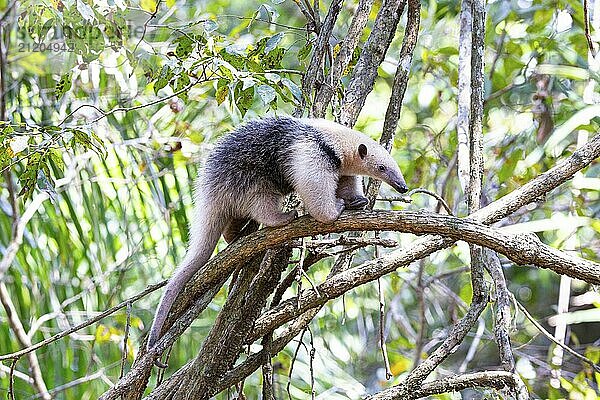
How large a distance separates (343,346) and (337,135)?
3.05 m

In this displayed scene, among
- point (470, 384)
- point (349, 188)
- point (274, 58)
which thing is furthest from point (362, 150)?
point (470, 384)

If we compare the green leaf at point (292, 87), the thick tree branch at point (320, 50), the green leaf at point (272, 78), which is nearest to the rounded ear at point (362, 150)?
the thick tree branch at point (320, 50)

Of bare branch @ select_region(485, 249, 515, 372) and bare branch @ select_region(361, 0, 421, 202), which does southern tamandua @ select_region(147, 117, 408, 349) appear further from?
bare branch @ select_region(485, 249, 515, 372)

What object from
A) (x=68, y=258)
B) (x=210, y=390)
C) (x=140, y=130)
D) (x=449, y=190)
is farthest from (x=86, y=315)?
(x=449, y=190)

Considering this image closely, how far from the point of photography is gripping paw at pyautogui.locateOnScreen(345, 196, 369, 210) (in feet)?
7.70

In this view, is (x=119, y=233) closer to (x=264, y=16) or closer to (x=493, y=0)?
(x=264, y=16)

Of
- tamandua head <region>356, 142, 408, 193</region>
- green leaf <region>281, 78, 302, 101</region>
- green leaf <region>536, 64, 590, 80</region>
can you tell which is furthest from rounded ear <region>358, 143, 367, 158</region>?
green leaf <region>536, 64, 590, 80</region>

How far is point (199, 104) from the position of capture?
4324 millimetres

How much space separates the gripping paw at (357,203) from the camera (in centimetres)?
235

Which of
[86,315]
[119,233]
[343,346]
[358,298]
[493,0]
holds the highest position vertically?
[493,0]

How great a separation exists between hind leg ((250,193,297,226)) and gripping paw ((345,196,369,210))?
169mm

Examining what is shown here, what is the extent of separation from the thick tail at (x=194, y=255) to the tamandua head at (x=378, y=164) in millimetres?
498

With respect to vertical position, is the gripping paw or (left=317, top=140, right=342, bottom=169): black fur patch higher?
(left=317, top=140, right=342, bottom=169): black fur patch

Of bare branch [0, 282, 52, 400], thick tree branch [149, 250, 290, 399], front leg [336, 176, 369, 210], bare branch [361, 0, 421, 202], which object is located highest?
bare branch [361, 0, 421, 202]
